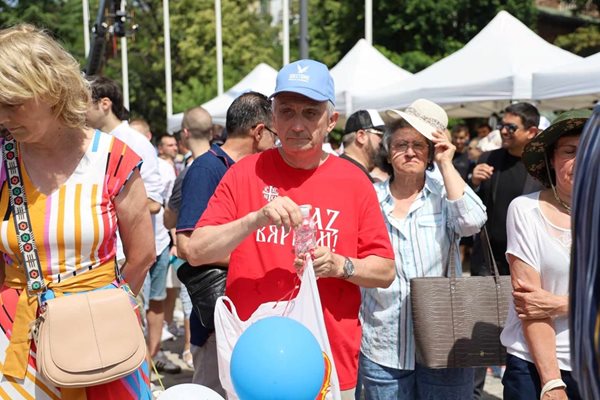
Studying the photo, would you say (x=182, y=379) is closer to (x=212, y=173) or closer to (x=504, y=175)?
(x=504, y=175)

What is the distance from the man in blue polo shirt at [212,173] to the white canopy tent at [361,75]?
6.24 m

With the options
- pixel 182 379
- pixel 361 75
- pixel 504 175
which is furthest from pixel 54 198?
pixel 361 75

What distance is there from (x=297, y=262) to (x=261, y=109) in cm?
179

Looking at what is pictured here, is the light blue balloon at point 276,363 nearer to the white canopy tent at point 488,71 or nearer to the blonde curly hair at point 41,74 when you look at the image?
the blonde curly hair at point 41,74

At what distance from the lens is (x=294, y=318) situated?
8.28 ft

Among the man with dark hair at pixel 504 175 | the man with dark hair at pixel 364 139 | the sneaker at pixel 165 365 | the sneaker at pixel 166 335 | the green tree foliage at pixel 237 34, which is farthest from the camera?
the green tree foliage at pixel 237 34

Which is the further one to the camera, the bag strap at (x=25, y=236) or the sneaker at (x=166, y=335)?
the sneaker at (x=166, y=335)

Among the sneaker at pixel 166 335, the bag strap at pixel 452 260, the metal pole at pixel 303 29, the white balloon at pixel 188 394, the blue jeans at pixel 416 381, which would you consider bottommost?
the sneaker at pixel 166 335

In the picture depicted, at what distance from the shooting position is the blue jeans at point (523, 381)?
3004 millimetres

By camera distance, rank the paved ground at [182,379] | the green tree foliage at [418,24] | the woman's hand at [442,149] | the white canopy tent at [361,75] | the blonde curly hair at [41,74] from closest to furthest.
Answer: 1. the blonde curly hair at [41,74]
2. the woman's hand at [442,149]
3. the paved ground at [182,379]
4. the white canopy tent at [361,75]
5. the green tree foliage at [418,24]

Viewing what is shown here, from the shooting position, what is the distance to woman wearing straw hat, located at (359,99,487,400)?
3.64 m

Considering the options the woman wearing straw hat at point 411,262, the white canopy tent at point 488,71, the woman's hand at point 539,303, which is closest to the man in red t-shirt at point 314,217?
the woman's hand at point 539,303

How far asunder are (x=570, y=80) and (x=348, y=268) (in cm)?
561

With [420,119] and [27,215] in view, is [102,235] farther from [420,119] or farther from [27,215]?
[420,119]
